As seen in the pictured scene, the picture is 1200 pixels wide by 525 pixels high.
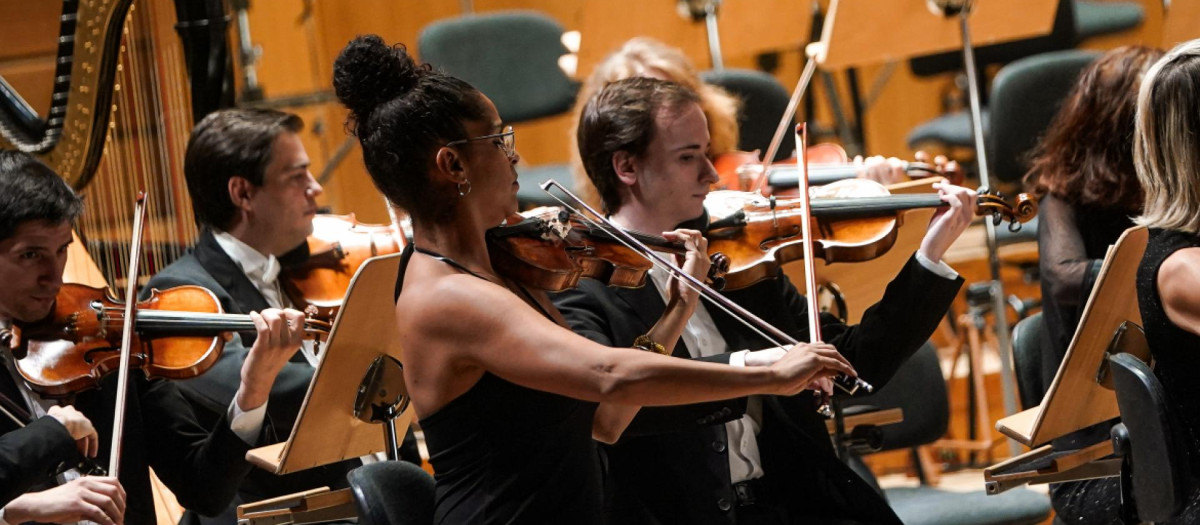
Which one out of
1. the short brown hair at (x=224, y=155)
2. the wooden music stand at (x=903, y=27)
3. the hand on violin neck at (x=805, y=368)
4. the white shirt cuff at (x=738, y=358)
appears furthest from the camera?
the wooden music stand at (x=903, y=27)

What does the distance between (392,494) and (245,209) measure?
109 cm

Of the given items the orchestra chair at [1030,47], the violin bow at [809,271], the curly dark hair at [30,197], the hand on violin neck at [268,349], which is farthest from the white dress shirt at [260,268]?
the orchestra chair at [1030,47]

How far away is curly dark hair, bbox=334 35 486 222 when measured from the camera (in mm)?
1642

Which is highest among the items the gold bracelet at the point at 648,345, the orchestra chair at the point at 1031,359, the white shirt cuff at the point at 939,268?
the white shirt cuff at the point at 939,268

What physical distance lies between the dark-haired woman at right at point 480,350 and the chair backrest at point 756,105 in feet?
6.82

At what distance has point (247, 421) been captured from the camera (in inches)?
90.1

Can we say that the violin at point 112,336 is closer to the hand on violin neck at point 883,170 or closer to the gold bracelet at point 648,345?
the gold bracelet at point 648,345

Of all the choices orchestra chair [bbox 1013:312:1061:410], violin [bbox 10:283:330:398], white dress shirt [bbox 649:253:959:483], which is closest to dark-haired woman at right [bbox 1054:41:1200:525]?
white dress shirt [bbox 649:253:959:483]

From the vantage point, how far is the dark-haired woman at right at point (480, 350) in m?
1.49

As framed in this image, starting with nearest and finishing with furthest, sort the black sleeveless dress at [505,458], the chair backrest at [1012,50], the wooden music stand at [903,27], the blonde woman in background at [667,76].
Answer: the black sleeveless dress at [505,458]
the blonde woman in background at [667,76]
the wooden music stand at [903,27]
the chair backrest at [1012,50]

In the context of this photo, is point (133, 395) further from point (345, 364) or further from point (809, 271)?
point (809, 271)

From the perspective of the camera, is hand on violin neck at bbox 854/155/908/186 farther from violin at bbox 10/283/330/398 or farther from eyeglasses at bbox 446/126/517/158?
eyeglasses at bbox 446/126/517/158

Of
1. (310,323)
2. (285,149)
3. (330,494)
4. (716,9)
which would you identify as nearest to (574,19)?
(716,9)

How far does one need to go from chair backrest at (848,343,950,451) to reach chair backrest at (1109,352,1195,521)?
2.84 ft
